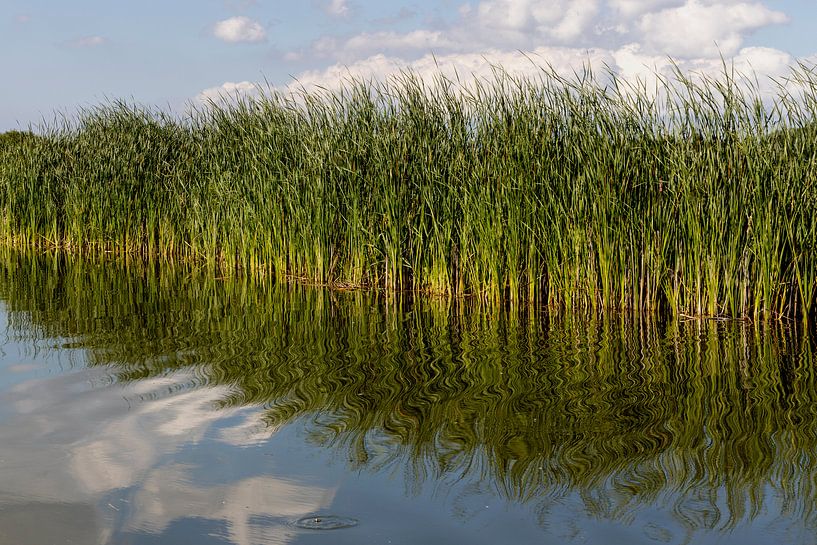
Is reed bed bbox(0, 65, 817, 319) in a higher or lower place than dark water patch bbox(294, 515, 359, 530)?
higher

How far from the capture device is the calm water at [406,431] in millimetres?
2990

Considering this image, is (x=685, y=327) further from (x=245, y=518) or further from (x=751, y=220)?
(x=245, y=518)

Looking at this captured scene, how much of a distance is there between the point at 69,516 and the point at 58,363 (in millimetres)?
2702

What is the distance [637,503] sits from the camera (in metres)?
3.12

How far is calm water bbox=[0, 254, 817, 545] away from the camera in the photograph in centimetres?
299

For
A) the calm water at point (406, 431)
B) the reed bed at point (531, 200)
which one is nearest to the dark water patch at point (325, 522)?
the calm water at point (406, 431)

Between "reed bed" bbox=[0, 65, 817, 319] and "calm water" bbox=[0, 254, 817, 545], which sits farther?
"reed bed" bbox=[0, 65, 817, 319]

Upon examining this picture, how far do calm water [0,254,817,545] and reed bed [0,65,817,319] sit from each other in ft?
1.88

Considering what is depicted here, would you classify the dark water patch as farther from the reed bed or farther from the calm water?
the reed bed

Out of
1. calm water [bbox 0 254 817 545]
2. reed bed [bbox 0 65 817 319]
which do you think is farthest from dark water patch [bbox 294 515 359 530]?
reed bed [bbox 0 65 817 319]

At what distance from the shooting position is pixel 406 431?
13.3 feet

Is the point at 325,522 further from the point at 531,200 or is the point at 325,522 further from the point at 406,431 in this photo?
the point at 531,200

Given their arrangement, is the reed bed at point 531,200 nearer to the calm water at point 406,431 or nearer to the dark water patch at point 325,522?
the calm water at point 406,431

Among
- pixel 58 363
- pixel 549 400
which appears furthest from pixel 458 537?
pixel 58 363
